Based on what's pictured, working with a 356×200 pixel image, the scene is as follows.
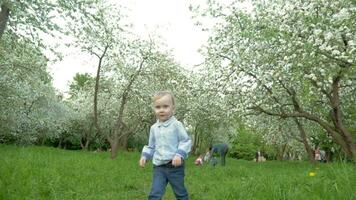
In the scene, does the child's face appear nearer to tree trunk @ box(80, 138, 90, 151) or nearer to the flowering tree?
the flowering tree

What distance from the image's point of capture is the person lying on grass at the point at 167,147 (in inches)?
235

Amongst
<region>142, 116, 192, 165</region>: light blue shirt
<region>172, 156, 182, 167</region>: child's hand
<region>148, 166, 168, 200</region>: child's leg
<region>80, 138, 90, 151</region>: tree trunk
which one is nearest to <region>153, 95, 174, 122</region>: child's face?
<region>142, 116, 192, 165</region>: light blue shirt

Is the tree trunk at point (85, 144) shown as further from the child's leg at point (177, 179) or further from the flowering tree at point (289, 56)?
the child's leg at point (177, 179)

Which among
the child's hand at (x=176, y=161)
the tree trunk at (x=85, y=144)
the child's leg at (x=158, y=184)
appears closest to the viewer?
the child's hand at (x=176, y=161)

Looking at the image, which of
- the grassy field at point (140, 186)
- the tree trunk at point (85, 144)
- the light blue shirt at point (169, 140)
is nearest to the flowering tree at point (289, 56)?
the grassy field at point (140, 186)

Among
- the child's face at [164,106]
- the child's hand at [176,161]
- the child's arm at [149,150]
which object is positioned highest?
the child's face at [164,106]

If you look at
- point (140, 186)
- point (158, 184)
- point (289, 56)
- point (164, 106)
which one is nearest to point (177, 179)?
point (158, 184)

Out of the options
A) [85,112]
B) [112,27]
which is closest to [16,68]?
[112,27]

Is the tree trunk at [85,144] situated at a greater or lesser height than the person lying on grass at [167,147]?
greater

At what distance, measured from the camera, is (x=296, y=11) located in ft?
37.9

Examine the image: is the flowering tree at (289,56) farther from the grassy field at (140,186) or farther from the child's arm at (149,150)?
the child's arm at (149,150)

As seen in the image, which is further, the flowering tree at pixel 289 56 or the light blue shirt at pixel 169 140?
the flowering tree at pixel 289 56

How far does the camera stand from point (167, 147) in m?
6.04

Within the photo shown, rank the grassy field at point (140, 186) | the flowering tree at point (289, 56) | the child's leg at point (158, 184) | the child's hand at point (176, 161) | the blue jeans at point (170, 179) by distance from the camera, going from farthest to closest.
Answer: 1. the flowering tree at point (289, 56)
2. the grassy field at point (140, 186)
3. the blue jeans at point (170, 179)
4. the child's leg at point (158, 184)
5. the child's hand at point (176, 161)
